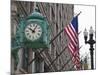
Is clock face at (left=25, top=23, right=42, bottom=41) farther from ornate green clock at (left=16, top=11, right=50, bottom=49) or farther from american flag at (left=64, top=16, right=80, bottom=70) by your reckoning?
american flag at (left=64, top=16, right=80, bottom=70)

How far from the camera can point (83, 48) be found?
251 cm

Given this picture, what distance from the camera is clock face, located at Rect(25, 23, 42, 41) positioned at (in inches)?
90.6

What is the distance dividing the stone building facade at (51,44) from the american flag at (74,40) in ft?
0.15

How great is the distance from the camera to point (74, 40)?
2484 millimetres

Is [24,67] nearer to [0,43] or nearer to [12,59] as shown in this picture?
[12,59]

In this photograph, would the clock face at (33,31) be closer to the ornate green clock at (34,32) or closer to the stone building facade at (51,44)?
the ornate green clock at (34,32)

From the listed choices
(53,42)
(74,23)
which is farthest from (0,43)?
(74,23)

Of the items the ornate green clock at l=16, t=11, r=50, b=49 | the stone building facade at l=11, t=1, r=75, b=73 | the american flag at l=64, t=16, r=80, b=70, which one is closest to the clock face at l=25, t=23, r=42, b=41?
the ornate green clock at l=16, t=11, r=50, b=49

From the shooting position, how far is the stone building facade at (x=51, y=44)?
226 cm

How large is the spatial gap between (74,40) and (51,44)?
0.29 meters

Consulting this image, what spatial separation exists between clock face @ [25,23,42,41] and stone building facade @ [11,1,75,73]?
122 millimetres

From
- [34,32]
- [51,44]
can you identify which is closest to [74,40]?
[51,44]

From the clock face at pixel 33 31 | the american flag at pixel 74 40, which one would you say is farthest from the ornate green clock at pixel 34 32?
the american flag at pixel 74 40
